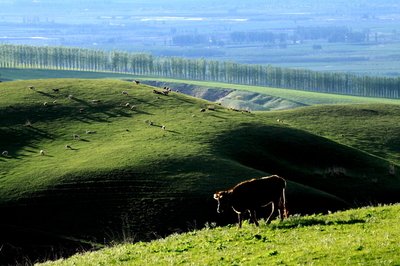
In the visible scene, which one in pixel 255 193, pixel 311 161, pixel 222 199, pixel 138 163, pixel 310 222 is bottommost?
pixel 311 161

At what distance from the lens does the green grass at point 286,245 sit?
2162 cm

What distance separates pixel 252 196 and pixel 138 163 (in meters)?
31.8

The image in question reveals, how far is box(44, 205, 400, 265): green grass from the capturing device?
2162cm

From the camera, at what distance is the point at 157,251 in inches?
1017

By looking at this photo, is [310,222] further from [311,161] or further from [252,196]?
[311,161]

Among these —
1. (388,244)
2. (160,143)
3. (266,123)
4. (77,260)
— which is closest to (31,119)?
(160,143)

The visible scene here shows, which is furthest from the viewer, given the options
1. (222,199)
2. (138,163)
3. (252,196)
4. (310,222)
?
(138,163)

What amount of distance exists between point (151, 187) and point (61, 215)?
7.34 metres

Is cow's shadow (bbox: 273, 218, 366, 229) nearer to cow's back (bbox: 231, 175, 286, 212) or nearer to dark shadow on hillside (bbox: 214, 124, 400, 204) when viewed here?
cow's back (bbox: 231, 175, 286, 212)

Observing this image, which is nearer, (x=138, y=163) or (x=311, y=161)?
(x=138, y=163)

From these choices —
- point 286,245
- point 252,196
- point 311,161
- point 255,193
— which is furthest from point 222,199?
point 311,161

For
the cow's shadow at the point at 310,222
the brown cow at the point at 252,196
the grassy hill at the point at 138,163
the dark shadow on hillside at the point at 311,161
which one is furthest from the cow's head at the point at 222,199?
the dark shadow on hillside at the point at 311,161

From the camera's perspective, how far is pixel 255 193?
100 ft

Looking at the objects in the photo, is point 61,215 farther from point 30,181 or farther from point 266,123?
point 266,123
